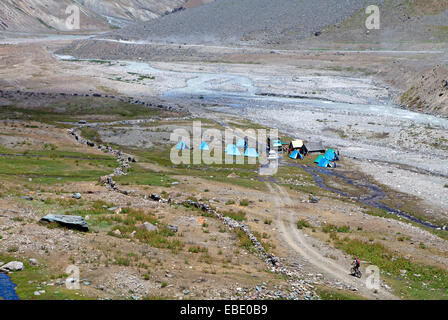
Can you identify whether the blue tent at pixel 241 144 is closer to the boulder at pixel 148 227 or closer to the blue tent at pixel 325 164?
the blue tent at pixel 325 164

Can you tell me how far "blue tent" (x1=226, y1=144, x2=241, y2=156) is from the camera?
61469 millimetres

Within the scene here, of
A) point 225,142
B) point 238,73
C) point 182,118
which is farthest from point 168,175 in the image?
point 238,73

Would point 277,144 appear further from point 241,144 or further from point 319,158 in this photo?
point 319,158

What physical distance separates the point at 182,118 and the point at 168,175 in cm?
3702

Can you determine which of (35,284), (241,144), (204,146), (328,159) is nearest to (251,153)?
(241,144)

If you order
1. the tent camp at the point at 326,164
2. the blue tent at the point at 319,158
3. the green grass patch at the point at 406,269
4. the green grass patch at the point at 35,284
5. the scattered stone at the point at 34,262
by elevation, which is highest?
the blue tent at the point at 319,158

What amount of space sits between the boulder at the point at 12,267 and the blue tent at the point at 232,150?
41.2 metres

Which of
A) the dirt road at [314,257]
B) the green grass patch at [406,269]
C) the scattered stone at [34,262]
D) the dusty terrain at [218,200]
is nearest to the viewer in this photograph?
the scattered stone at [34,262]

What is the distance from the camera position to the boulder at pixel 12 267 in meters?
21.5

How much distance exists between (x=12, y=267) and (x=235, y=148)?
42590 millimetres

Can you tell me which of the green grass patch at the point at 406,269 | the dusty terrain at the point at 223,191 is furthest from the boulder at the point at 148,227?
the green grass patch at the point at 406,269

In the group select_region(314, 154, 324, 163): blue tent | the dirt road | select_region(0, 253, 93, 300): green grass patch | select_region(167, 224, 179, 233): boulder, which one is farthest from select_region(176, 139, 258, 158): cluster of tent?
select_region(0, 253, 93, 300): green grass patch
